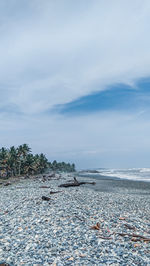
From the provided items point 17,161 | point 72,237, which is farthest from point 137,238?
point 17,161

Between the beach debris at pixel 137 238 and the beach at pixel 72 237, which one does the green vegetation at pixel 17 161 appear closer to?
the beach at pixel 72 237

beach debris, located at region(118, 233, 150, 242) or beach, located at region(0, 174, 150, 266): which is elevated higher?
beach, located at region(0, 174, 150, 266)

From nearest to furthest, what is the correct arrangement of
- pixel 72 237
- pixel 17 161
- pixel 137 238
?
pixel 72 237 → pixel 137 238 → pixel 17 161

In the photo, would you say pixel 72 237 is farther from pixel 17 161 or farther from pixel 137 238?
pixel 17 161

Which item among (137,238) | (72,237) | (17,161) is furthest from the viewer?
(17,161)

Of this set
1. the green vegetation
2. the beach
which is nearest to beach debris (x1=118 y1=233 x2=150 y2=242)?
the beach

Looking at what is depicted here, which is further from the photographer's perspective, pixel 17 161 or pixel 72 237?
pixel 17 161

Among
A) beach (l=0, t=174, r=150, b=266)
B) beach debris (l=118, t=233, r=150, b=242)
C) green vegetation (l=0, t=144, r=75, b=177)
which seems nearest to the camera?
beach (l=0, t=174, r=150, b=266)

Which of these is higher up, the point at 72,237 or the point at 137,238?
the point at 72,237

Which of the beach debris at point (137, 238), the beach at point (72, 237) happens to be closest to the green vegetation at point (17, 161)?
the beach at point (72, 237)

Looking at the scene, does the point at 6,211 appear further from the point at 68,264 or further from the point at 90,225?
the point at 68,264

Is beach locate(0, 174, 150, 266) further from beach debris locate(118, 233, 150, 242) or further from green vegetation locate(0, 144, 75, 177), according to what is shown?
green vegetation locate(0, 144, 75, 177)

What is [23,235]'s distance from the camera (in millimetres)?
11625

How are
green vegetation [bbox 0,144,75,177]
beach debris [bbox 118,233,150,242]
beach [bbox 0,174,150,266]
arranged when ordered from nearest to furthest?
beach [bbox 0,174,150,266], beach debris [bbox 118,233,150,242], green vegetation [bbox 0,144,75,177]
